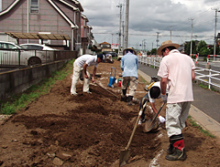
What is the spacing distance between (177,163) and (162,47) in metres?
1.98

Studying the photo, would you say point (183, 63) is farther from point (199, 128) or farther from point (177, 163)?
point (199, 128)

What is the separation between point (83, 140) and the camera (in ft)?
15.7

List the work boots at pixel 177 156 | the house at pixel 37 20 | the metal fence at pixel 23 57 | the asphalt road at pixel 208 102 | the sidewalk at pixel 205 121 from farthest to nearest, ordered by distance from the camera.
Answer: the house at pixel 37 20, the metal fence at pixel 23 57, the asphalt road at pixel 208 102, the sidewalk at pixel 205 121, the work boots at pixel 177 156

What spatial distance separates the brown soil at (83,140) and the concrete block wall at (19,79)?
0.95 m

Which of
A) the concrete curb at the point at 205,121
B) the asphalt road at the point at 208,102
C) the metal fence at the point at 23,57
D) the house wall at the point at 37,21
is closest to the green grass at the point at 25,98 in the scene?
the metal fence at the point at 23,57

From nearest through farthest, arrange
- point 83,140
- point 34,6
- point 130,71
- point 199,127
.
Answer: point 83,140
point 199,127
point 130,71
point 34,6

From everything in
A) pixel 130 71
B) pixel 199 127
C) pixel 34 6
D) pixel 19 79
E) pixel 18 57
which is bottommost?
pixel 199 127

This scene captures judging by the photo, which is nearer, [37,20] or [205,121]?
[205,121]


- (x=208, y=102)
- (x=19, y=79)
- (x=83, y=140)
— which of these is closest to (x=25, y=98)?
(x=19, y=79)

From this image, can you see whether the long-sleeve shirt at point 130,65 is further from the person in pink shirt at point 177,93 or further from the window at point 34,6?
the window at point 34,6

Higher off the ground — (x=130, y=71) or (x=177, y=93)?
(x=130, y=71)

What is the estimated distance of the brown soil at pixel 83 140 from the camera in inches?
158

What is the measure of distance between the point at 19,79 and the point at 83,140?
16.4ft

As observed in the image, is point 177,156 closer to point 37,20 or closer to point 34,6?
point 37,20
